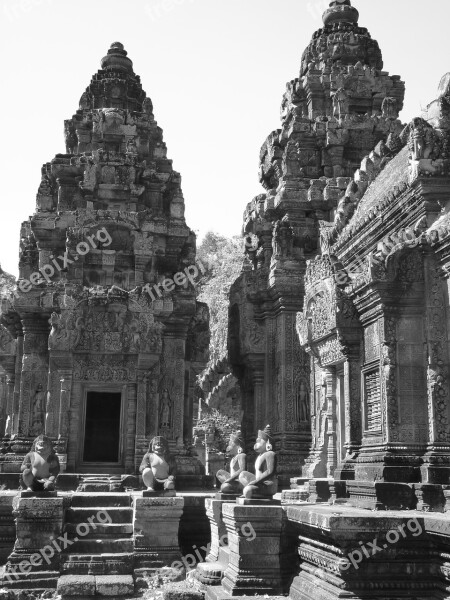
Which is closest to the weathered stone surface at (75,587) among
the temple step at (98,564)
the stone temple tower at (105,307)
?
the temple step at (98,564)

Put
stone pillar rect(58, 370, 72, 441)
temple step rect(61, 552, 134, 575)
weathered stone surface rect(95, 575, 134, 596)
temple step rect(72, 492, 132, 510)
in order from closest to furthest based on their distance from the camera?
1. weathered stone surface rect(95, 575, 134, 596)
2. temple step rect(61, 552, 134, 575)
3. temple step rect(72, 492, 132, 510)
4. stone pillar rect(58, 370, 72, 441)

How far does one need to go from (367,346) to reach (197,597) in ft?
12.8

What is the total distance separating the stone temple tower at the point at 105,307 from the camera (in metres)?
15.8

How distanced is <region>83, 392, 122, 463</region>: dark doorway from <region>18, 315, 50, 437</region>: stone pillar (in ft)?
3.79

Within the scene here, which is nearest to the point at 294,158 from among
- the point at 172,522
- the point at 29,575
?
the point at 172,522

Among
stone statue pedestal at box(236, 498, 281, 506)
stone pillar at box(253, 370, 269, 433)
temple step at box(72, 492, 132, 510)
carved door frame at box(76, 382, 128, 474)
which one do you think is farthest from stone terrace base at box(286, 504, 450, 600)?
stone pillar at box(253, 370, 269, 433)

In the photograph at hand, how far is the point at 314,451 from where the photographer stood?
1261 cm

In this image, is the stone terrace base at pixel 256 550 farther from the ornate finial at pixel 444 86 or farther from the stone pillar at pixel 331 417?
the ornate finial at pixel 444 86

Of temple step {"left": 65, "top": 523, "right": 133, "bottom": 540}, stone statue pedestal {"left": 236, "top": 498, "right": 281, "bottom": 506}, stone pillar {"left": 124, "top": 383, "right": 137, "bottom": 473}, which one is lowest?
A: temple step {"left": 65, "top": 523, "right": 133, "bottom": 540}

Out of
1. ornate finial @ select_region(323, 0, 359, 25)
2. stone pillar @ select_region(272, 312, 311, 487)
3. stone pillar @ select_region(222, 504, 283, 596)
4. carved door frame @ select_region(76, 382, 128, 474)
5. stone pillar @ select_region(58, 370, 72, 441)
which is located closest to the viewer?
stone pillar @ select_region(222, 504, 283, 596)

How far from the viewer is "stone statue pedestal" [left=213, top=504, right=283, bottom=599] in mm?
7926

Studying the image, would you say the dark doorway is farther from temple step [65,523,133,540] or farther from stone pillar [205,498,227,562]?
stone pillar [205,498,227,562]

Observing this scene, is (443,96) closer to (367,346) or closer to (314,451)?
(367,346)

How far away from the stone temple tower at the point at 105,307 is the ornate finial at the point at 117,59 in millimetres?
2217
